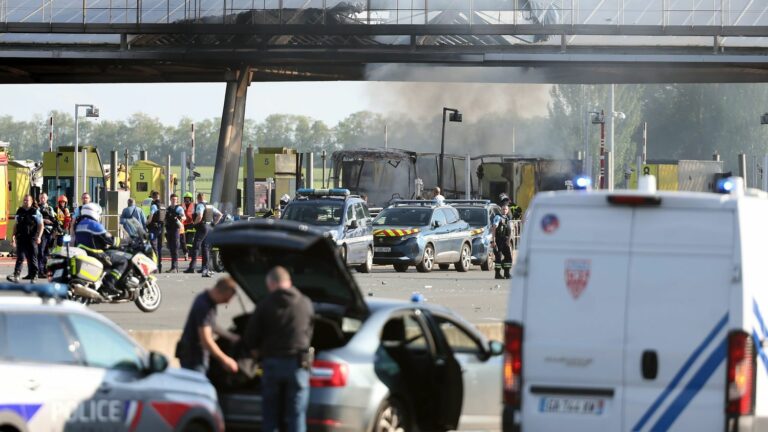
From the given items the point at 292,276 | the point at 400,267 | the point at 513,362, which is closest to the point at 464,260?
the point at 400,267

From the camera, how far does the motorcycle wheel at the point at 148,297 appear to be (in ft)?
76.5

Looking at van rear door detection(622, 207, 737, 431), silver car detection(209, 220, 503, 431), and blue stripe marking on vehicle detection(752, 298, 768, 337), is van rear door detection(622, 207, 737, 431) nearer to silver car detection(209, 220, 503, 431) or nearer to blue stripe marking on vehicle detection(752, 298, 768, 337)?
blue stripe marking on vehicle detection(752, 298, 768, 337)

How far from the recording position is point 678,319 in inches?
398

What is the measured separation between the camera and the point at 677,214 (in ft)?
33.5

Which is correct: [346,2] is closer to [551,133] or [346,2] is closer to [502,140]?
[502,140]

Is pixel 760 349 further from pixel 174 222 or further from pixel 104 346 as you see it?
pixel 174 222

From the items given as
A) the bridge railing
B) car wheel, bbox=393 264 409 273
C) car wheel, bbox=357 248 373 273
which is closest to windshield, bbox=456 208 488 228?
car wheel, bbox=393 264 409 273

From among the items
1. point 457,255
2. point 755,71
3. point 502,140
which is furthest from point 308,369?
point 502,140

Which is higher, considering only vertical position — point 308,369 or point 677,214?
point 677,214

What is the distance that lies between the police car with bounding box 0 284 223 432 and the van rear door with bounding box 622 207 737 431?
9.34 ft

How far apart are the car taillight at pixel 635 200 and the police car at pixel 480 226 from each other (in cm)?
2914

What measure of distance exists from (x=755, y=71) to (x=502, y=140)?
36.3 m

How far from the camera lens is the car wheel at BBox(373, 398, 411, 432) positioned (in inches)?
447

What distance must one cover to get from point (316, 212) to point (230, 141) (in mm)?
25262
